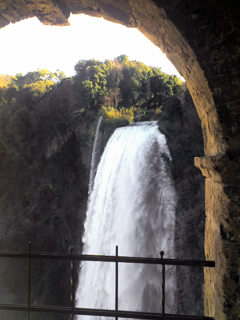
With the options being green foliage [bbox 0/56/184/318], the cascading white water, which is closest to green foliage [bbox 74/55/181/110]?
green foliage [bbox 0/56/184/318]

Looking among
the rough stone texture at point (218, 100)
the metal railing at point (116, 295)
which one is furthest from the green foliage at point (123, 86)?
the metal railing at point (116, 295)

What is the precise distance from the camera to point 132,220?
7.37 meters

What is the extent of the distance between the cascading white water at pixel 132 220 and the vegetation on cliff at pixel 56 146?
2.67 metres

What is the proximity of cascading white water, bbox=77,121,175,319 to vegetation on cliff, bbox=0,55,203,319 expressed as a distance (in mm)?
2673

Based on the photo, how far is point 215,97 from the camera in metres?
1.29

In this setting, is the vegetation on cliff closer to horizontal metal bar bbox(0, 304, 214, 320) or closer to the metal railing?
the metal railing

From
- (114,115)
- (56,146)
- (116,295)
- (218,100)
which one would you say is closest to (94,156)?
(114,115)

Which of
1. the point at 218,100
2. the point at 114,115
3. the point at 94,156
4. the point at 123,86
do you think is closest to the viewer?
the point at 218,100

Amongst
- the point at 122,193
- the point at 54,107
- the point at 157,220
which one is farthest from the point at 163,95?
the point at 157,220

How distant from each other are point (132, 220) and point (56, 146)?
8715mm

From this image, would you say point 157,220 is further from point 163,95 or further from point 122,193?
point 163,95

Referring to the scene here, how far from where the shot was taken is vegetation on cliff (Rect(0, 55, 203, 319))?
1192 centimetres

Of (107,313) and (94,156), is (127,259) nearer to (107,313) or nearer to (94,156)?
(107,313)

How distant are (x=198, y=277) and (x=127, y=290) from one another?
200cm
